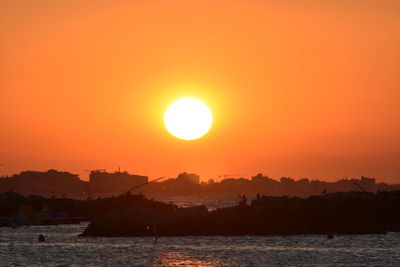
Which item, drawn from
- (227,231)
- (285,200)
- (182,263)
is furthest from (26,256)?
(285,200)

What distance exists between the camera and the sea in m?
69.3

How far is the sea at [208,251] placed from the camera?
69.3 m

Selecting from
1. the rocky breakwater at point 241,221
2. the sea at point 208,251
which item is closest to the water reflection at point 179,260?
the sea at point 208,251

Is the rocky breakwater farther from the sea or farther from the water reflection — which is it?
the water reflection

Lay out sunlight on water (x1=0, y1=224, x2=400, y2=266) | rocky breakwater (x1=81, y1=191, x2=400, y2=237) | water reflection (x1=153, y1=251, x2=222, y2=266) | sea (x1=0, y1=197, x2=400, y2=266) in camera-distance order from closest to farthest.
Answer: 1. water reflection (x1=153, y1=251, x2=222, y2=266)
2. sea (x1=0, y1=197, x2=400, y2=266)
3. sunlight on water (x1=0, y1=224, x2=400, y2=266)
4. rocky breakwater (x1=81, y1=191, x2=400, y2=237)

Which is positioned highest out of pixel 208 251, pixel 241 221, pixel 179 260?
pixel 241 221

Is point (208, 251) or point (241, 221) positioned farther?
point (241, 221)

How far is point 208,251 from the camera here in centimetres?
7838

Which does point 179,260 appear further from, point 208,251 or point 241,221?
point 241,221

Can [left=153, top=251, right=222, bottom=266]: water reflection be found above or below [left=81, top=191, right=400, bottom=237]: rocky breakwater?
below

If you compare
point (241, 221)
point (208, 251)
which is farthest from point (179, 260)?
point (241, 221)

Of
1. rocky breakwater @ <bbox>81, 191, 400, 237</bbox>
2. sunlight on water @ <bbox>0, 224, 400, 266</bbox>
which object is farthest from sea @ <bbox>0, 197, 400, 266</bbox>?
rocky breakwater @ <bbox>81, 191, 400, 237</bbox>

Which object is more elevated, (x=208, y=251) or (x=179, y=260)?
(x=208, y=251)

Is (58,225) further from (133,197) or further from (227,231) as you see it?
(227,231)
